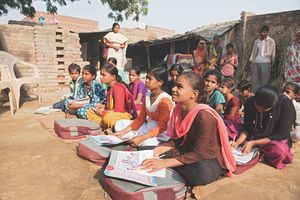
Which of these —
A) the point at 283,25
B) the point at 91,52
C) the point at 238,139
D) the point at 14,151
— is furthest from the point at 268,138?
the point at 91,52

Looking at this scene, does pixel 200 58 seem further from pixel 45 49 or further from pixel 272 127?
pixel 45 49

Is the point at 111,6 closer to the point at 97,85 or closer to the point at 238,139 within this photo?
the point at 97,85

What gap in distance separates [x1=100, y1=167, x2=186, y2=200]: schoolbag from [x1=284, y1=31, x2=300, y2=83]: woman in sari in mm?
4624

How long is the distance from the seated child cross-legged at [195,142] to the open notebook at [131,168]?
6cm

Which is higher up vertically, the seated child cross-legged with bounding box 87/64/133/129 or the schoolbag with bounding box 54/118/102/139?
the seated child cross-legged with bounding box 87/64/133/129

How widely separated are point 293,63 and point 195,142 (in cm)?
449

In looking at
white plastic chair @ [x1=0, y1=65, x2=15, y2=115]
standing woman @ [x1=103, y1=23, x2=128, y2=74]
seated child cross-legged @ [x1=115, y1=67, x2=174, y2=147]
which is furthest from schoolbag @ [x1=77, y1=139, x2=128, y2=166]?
standing woman @ [x1=103, y1=23, x2=128, y2=74]

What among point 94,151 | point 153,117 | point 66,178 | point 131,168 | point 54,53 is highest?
point 54,53

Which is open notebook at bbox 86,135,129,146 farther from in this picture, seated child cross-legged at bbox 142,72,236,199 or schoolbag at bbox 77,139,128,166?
seated child cross-legged at bbox 142,72,236,199

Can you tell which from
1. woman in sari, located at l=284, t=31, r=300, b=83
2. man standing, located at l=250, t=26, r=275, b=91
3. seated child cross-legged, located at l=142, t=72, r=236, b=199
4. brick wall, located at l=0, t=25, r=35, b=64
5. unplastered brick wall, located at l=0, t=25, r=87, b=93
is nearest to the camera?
seated child cross-legged, located at l=142, t=72, r=236, b=199

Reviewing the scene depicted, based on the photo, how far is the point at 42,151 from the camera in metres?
2.90

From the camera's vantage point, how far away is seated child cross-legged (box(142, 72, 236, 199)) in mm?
1925

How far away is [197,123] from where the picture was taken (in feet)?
6.41

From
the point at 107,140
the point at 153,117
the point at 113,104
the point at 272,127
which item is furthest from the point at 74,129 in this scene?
the point at 272,127
